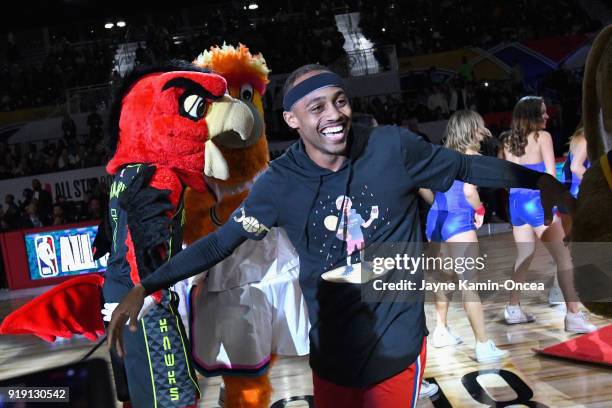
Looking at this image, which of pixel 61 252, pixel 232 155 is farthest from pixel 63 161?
pixel 232 155

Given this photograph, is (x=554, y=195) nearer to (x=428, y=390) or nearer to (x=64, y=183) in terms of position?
(x=428, y=390)

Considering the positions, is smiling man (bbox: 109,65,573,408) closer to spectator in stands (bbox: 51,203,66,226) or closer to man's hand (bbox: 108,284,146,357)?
man's hand (bbox: 108,284,146,357)

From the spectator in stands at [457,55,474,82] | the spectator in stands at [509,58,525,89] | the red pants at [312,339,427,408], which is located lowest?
the red pants at [312,339,427,408]

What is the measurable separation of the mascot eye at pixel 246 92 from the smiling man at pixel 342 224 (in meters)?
1.62

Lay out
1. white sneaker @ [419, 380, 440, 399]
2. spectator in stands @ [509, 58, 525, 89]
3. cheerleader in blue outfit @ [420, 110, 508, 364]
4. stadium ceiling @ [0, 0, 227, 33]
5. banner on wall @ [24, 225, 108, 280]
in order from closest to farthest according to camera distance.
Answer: white sneaker @ [419, 380, 440, 399]
cheerleader in blue outfit @ [420, 110, 508, 364]
stadium ceiling @ [0, 0, 227, 33]
banner on wall @ [24, 225, 108, 280]
spectator in stands @ [509, 58, 525, 89]

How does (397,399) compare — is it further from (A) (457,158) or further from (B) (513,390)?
(B) (513,390)

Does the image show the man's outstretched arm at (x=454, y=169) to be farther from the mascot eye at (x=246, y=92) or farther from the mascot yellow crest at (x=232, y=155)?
the mascot eye at (x=246, y=92)

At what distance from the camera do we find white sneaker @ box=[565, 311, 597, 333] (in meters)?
4.34

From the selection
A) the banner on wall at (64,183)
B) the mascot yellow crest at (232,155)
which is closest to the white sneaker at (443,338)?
the mascot yellow crest at (232,155)

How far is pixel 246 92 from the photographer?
A: 12.0ft

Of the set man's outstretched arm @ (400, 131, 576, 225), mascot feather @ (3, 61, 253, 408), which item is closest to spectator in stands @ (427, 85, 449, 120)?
mascot feather @ (3, 61, 253, 408)

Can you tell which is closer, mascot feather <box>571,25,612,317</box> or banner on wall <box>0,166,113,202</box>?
mascot feather <box>571,25,612,317</box>

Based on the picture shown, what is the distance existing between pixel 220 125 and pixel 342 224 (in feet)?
3.86

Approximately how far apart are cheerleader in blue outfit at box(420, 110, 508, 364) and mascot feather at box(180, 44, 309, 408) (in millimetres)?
1133
